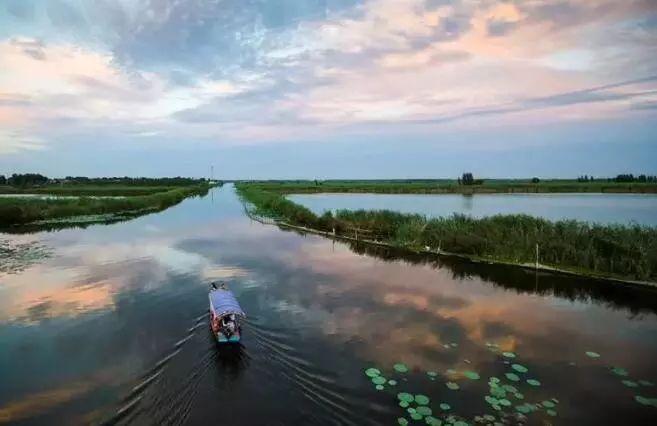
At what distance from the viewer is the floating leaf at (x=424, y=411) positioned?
736 centimetres

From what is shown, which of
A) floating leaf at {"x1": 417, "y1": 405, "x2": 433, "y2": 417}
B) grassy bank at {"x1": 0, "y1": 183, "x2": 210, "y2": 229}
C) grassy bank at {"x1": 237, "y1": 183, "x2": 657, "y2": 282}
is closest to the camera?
floating leaf at {"x1": 417, "y1": 405, "x2": 433, "y2": 417}

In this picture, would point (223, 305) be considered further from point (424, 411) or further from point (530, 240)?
point (530, 240)

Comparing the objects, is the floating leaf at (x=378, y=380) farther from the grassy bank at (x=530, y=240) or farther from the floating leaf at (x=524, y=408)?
the grassy bank at (x=530, y=240)

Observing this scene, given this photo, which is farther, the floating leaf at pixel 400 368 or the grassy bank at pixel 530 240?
the grassy bank at pixel 530 240

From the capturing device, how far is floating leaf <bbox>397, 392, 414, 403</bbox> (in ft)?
25.5

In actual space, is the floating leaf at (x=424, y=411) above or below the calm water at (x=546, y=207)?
below

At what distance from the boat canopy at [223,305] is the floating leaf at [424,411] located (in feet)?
15.8

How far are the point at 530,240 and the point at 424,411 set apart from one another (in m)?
13.9

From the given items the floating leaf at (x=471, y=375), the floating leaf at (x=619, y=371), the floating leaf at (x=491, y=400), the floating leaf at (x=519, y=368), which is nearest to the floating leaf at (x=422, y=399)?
the floating leaf at (x=491, y=400)

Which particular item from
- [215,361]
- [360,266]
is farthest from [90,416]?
[360,266]

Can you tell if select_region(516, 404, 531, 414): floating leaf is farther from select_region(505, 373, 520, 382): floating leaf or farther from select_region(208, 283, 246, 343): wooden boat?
select_region(208, 283, 246, 343): wooden boat

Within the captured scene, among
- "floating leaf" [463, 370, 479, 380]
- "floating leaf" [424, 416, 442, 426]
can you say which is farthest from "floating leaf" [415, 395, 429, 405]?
"floating leaf" [463, 370, 479, 380]

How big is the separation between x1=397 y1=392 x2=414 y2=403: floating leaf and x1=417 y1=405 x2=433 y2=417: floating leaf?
29 centimetres

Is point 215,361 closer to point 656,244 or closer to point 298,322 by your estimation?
point 298,322
